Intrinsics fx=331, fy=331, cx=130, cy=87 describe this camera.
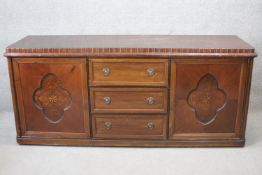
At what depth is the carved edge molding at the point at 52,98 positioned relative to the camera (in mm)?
2025

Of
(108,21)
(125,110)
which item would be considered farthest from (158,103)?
(108,21)

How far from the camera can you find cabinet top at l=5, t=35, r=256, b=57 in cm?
191

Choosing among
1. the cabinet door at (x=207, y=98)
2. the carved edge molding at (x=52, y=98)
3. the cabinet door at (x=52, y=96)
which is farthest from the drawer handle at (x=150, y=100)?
the carved edge molding at (x=52, y=98)

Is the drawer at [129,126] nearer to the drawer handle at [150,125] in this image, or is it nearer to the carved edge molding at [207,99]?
the drawer handle at [150,125]

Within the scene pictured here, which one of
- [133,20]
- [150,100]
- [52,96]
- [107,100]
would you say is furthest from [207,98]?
[52,96]

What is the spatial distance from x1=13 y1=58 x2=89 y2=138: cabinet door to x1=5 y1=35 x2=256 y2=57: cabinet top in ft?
0.18

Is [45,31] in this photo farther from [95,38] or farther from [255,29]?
[255,29]

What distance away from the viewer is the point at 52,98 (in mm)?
2061

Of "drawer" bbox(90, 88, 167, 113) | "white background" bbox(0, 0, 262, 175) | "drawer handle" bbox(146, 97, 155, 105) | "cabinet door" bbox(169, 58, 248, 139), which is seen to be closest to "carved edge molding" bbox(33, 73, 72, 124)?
"drawer" bbox(90, 88, 167, 113)

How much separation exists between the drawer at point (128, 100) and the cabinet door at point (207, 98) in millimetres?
79

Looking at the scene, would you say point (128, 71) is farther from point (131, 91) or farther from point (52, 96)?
point (52, 96)

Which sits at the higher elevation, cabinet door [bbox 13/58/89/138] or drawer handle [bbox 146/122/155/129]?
cabinet door [bbox 13/58/89/138]

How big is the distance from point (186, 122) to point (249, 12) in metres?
0.98

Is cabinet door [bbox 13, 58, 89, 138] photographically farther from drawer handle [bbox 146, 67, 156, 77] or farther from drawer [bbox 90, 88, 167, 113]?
drawer handle [bbox 146, 67, 156, 77]
